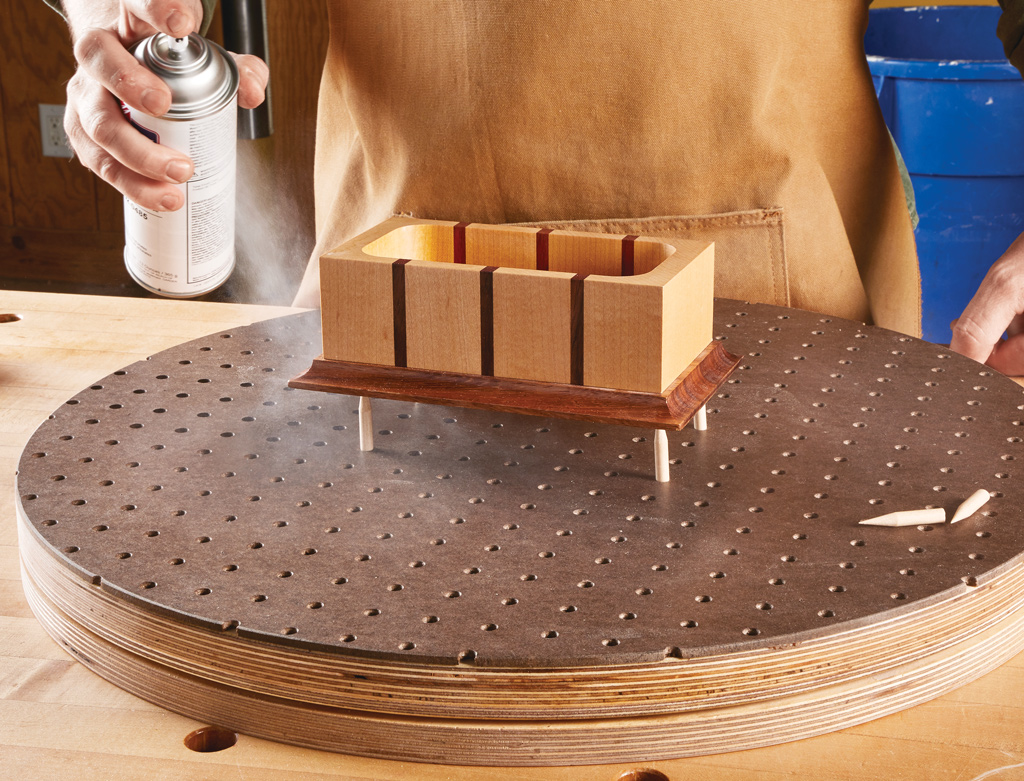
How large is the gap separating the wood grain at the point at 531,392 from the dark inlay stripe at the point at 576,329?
0.04 feet

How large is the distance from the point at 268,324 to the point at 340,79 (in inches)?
16.8

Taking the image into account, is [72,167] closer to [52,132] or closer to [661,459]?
[52,132]

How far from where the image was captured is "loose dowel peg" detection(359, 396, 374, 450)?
36.9 inches

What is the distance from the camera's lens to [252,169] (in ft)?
12.3

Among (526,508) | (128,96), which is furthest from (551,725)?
(128,96)

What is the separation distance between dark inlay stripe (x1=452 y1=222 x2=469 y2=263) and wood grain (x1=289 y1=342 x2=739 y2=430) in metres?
0.15

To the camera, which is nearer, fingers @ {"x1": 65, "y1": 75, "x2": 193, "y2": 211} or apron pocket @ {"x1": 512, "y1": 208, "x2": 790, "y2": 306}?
fingers @ {"x1": 65, "y1": 75, "x2": 193, "y2": 211}

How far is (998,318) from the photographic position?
126cm

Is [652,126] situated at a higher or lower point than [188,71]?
lower

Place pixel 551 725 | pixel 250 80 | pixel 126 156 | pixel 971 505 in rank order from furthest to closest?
pixel 250 80
pixel 126 156
pixel 971 505
pixel 551 725

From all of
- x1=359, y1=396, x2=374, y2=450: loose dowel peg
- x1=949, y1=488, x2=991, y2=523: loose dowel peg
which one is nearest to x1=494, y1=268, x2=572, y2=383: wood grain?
x1=359, y1=396, x2=374, y2=450: loose dowel peg

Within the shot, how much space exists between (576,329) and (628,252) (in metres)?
0.14

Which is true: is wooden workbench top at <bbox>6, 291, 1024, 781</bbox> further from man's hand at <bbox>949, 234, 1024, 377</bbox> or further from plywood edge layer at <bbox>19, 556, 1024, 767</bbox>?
man's hand at <bbox>949, 234, 1024, 377</bbox>

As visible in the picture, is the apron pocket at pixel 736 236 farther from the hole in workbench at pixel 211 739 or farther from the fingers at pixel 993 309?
the hole in workbench at pixel 211 739
